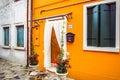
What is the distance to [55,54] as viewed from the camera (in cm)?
927

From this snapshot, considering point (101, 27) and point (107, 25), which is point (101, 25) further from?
point (107, 25)

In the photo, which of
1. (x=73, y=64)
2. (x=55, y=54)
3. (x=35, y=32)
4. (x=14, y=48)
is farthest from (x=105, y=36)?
(x=14, y=48)

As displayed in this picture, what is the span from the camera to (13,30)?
41.7ft

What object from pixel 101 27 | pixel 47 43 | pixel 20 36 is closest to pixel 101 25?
pixel 101 27

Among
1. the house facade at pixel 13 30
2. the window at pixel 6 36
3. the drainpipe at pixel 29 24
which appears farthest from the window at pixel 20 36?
the window at pixel 6 36

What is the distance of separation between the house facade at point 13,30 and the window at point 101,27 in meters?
5.02

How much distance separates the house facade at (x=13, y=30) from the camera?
11.4 meters

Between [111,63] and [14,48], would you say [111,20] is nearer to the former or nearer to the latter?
[111,63]

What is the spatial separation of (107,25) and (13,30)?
7.74 meters

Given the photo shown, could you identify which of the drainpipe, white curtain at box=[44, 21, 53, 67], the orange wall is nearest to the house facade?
the drainpipe

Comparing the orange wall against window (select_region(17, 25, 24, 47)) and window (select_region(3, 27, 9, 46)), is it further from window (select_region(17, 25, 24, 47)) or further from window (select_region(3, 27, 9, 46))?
window (select_region(3, 27, 9, 46))

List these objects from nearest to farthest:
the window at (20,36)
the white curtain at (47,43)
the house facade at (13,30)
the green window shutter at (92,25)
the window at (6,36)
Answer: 1. the green window shutter at (92,25)
2. the white curtain at (47,43)
3. the house facade at (13,30)
4. the window at (20,36)
5. the window at (6,36)

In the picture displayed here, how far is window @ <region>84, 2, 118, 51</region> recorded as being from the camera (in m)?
6.32

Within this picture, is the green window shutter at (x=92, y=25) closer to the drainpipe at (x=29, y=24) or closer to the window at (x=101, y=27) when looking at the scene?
the window at (x=101, y=27)
